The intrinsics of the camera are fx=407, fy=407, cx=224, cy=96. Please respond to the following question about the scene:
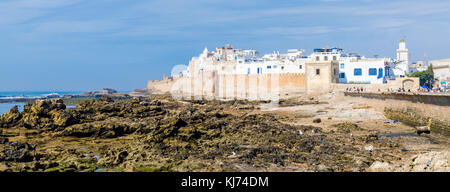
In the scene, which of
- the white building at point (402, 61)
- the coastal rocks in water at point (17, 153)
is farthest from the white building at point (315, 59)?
the coastal rocks in water at point (17, 153)

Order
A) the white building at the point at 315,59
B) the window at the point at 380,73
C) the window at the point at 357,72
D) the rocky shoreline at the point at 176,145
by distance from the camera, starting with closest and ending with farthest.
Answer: the rocky shoreline at the point at 176,145 → the window at the point at 380,73 → the white building at the point at 315,59 → the window at the point at 357,72

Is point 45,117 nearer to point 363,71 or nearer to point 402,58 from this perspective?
point 363,71

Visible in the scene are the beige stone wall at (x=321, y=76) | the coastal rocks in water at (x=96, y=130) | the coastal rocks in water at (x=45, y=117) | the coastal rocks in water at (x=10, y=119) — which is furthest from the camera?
the beige stone wall at (x=321, y=76)

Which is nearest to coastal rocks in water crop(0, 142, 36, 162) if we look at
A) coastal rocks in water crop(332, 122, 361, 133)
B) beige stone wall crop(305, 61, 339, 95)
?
coastal rocks in water crop(332, 122, 361, 133)

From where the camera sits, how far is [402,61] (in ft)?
157

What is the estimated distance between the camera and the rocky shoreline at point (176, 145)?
526 inches

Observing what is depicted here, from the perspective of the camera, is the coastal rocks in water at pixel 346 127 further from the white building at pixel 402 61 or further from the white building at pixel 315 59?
the white building at pixel 402 61

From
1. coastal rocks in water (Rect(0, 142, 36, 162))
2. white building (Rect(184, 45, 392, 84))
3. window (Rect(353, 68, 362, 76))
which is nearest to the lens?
coastal rocks in water (Rect(0, 142, 36, 162))

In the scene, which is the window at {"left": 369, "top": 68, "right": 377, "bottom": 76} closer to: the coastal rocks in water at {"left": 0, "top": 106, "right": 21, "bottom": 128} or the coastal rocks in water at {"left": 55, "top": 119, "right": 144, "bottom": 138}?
the coastal rocks in water at {"left": 55, "top": 119, "right": 144, "bottom": 138}

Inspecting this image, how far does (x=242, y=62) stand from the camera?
60.2m

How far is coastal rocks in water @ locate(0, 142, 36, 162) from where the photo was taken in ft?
46.6

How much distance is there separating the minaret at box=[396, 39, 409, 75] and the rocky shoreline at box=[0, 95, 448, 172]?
93.0 feet
